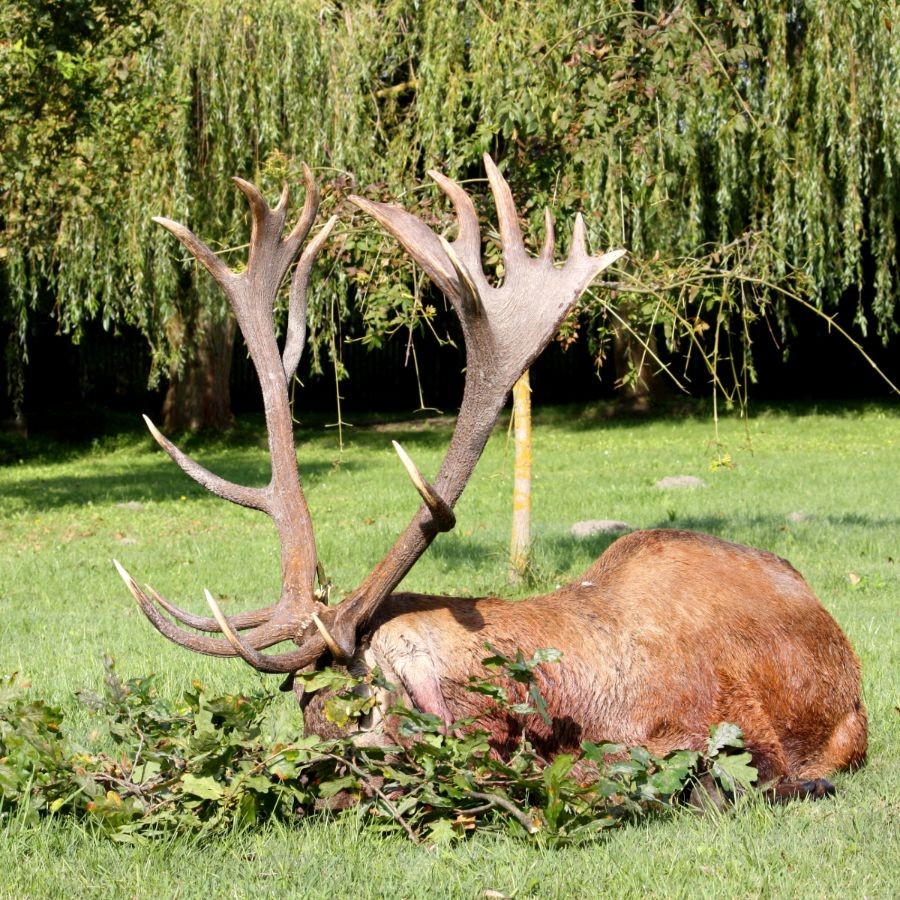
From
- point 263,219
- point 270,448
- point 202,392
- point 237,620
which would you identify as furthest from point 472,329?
point 202,392

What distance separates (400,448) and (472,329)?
45 cm

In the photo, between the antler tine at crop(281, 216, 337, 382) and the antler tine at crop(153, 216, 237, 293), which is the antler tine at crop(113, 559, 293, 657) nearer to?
the antler tine at crop(281, 216, 337, 382)

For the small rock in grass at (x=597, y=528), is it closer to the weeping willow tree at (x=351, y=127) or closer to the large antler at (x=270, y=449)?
the weeping willow tree at (x=351, y=127)

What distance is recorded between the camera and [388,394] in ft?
88.9

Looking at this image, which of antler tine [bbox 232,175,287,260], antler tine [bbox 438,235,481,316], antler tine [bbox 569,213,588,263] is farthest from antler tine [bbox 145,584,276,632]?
antler tine [bbox 569,213,588,263]

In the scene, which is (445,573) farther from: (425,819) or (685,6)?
(425,819)

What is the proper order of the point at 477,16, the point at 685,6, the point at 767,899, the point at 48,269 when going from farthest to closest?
the point at 48,269 → the point at 477,16 → the point at 685,6 → the point at 767,899

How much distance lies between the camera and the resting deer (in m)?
3.62

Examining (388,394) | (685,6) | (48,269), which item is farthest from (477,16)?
(388,394)

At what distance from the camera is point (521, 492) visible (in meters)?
8.01

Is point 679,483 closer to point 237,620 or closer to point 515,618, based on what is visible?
point 515,618

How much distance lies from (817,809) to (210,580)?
5522mm

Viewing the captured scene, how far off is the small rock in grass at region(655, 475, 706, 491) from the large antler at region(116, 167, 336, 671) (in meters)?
9.25

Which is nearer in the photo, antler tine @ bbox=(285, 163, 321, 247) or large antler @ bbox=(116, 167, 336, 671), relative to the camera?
large antler @ bbox=(116, 167, 336, 671)
